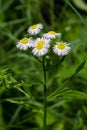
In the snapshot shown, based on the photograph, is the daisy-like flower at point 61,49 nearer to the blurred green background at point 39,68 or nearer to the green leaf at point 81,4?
the blurred green background at point 39,68

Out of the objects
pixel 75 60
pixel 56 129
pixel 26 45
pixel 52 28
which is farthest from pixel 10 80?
pixel 52 28


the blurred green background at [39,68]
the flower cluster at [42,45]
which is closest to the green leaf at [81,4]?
the blurred green background at [39,68]

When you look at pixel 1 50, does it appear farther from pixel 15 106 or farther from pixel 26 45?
pixel 26 45

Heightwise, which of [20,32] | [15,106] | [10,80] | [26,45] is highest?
[26,45]

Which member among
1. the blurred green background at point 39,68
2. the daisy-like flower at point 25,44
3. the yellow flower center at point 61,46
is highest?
the yellow flower center at point 61,46

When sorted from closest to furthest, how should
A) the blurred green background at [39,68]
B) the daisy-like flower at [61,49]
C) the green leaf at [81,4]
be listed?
1. the daisy-like flower at [61,49]
2. the blurred green background at [39,68]
3. the green leaf at [81,4]

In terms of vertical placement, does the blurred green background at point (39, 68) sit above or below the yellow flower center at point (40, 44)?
below
